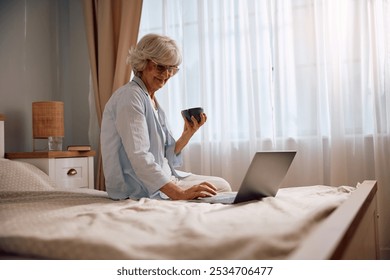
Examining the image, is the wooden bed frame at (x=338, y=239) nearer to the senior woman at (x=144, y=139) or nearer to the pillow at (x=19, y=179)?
the senior woman at (x=144, y=139)

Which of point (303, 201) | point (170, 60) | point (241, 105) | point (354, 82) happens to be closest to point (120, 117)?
point (170, 60)

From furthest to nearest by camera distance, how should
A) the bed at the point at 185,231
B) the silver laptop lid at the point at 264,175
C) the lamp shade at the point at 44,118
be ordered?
the lamp shade at the point at 44,118, the silver laptop lid at the point at 264,175, the bed at the point at 185,231

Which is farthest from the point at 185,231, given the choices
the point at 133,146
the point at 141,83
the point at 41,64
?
the point at 41,64

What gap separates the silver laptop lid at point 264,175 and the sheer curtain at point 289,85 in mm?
1206

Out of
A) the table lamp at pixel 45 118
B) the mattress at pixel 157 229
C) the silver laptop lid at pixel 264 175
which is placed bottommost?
the mattress at pixel 157 229

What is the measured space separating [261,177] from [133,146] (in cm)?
43

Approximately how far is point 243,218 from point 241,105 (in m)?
1.77

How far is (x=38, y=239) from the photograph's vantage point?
31.7 inches

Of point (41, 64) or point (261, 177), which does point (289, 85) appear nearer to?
point (261, 177)

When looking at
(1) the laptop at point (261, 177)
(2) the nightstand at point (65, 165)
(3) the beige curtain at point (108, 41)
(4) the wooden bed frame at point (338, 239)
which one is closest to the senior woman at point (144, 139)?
(1) the laptop at point (261, 177)

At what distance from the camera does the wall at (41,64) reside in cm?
267

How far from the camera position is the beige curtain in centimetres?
287

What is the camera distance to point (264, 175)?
1261 mm
